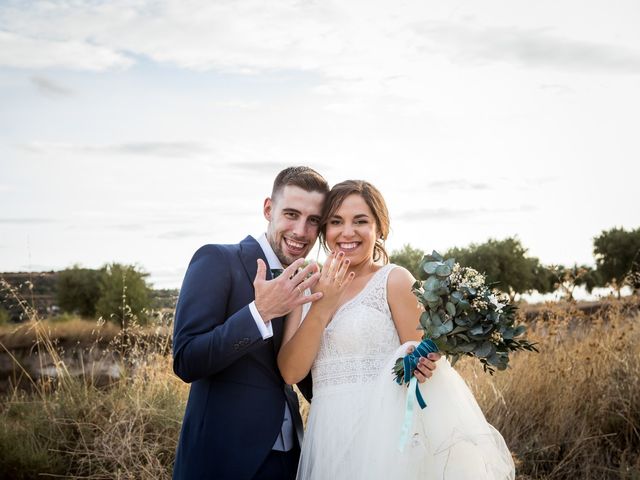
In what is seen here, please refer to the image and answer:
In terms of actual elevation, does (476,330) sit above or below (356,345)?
above

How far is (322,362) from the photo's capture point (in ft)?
13.4

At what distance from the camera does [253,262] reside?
3795 millimetres

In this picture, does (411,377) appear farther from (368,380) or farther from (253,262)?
(253,262)

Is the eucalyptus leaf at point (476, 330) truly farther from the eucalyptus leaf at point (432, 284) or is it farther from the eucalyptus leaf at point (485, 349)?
Answer: the eucalyptus leaf at point (432, 284)

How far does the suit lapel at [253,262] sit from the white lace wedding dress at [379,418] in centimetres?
36

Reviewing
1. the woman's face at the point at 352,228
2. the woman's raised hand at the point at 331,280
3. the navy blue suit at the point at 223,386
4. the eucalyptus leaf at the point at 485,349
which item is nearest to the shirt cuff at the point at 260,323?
the navy blue suit at the point at 223,386

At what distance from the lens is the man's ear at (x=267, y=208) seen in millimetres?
4293

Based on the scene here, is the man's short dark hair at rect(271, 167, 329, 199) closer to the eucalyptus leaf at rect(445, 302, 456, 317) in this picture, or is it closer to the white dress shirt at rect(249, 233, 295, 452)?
the white dress shirt at rect(249, 233, 295, 452)

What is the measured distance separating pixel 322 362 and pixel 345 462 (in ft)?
2.05

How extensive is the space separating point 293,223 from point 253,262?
450 millimetres

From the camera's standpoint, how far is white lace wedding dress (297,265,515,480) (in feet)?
11.6

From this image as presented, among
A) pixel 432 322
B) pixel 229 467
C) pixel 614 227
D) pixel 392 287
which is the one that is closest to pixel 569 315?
pixel 392 287

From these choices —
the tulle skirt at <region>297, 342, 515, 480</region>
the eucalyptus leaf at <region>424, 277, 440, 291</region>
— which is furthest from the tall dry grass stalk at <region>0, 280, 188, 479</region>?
the eucalyptus leaf at <region>424, 277, 440, 291</region>

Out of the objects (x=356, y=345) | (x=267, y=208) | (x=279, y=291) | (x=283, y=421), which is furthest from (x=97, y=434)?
(x=279, y=291)
